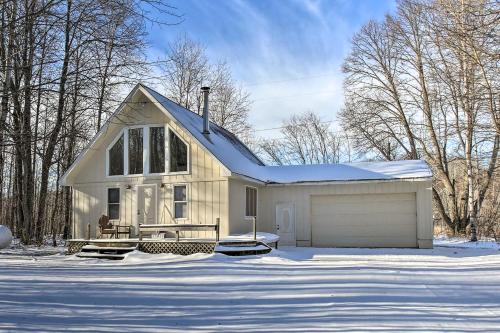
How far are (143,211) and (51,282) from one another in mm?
7866

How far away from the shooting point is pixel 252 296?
313 inches

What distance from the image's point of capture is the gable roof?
1684 cm

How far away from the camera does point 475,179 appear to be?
2619cm

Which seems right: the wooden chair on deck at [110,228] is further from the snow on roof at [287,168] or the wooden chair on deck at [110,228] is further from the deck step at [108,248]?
the snow on roof at [287,168]

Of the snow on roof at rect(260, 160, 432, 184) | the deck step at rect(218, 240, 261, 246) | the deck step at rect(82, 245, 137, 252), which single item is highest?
the snow on roof at rect(260, 160, 432, 184)

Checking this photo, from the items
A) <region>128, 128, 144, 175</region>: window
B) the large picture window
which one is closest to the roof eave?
the large picture window

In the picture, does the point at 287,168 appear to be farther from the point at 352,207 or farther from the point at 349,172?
Answer: the point at 352,207

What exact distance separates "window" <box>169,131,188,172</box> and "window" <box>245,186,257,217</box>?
2.88 meters

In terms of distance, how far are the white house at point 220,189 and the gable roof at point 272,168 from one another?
47mm

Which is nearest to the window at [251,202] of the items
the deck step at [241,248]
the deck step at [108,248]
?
the deck step at [241,248]

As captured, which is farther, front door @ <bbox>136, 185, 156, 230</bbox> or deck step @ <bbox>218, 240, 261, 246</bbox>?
front door @ <bbox>136, 185, 156, 230</bbox>

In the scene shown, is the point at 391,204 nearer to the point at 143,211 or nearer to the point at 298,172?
the point at 298,172

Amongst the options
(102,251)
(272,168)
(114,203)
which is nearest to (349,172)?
(272,168)

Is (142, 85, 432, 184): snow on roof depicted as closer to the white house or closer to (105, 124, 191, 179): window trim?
the white house
